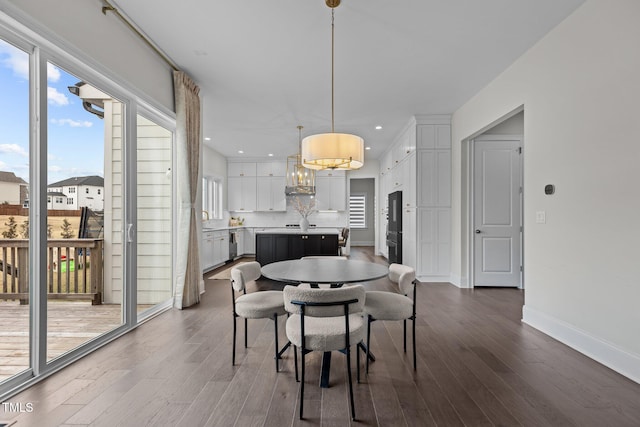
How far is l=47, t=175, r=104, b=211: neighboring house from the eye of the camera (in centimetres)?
226

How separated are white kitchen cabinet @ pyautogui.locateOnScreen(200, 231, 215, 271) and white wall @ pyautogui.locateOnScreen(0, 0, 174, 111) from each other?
9.86 ft

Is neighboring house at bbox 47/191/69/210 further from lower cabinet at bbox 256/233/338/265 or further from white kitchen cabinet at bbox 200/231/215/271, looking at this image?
white kitchen cabinet at bbox 200/231/215/271

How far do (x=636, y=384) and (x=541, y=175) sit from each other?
6.16ft

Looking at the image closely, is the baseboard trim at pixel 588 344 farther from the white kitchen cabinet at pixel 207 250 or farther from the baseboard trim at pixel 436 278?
the white kitchen cabinet at pixel 207 250

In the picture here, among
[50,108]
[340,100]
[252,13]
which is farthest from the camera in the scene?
[340,100]

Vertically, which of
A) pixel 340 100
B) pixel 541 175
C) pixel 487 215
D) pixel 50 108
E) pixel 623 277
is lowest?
pixel 623 277

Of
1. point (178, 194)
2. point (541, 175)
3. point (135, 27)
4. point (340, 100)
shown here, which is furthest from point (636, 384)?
point (135, 27)

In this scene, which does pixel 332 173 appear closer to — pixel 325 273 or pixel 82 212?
pixel 325 273

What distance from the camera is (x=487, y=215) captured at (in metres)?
4.83

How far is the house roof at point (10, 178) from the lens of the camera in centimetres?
186

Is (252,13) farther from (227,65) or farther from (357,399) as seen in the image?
(357,399)

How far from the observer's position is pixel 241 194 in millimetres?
8750

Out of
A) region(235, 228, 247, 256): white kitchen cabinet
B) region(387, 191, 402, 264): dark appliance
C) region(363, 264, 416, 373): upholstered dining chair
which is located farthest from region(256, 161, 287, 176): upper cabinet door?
region(363, 264, 416, 373): upholstered dining chair

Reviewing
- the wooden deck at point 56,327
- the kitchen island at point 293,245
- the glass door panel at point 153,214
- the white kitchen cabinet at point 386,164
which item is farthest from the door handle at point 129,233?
the white kitchen cabinet at point 386,164
